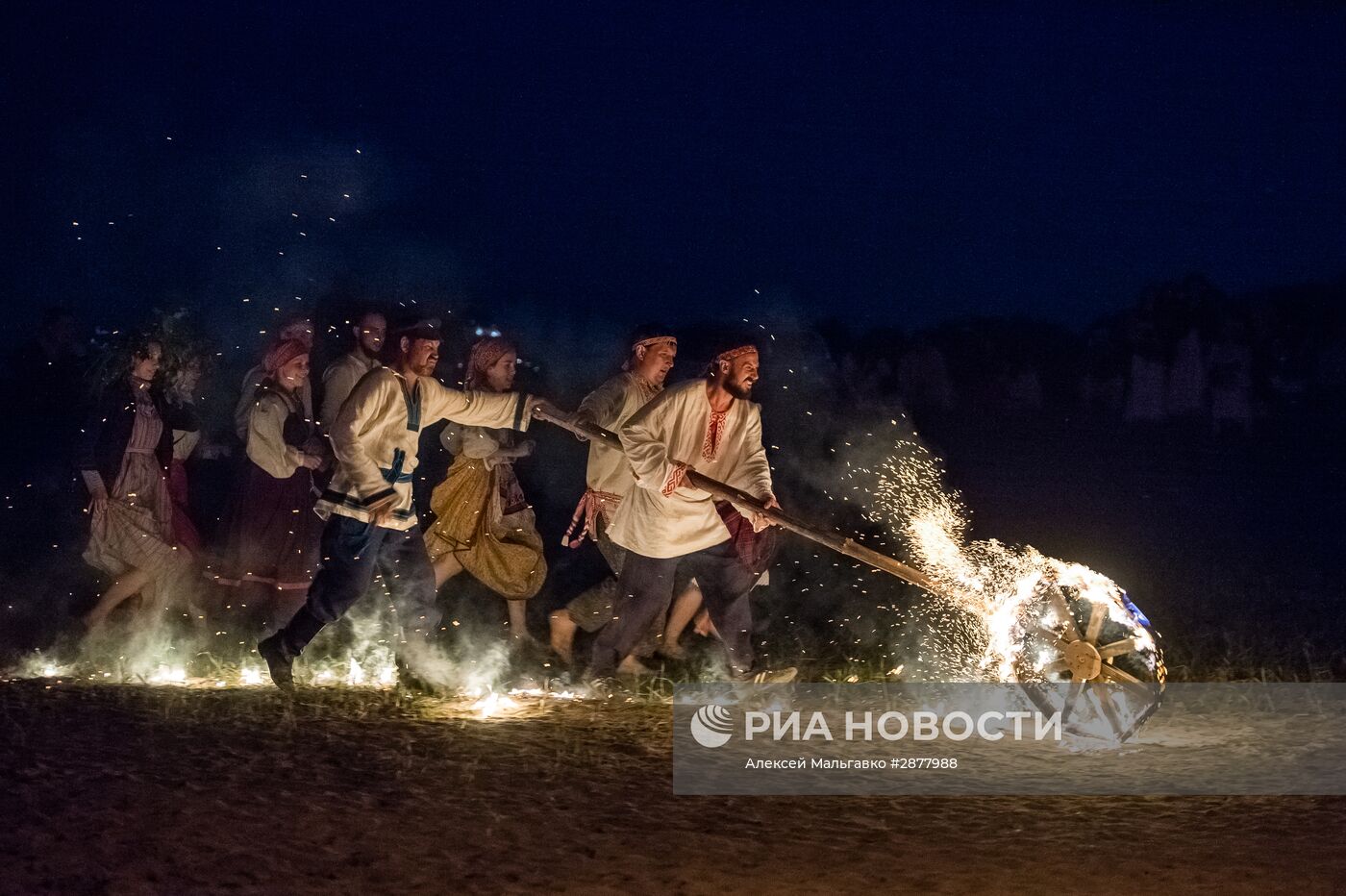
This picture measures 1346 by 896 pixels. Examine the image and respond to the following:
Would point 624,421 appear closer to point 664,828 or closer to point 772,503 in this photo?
point 772,503

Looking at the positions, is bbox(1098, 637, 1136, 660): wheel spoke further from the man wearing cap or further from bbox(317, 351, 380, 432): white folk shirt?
bbox(317, 351, 380, 432): white folk shirt

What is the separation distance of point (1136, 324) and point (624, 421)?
1711 cm

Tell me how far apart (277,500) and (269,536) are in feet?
0.74

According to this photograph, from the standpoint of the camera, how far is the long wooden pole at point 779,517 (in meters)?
7.93

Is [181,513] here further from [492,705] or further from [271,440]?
[492,705]

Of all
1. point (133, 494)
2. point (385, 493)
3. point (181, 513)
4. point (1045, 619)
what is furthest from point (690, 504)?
point (133, 494)

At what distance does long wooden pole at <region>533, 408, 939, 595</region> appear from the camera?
793 centimetres

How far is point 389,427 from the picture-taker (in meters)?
8.20

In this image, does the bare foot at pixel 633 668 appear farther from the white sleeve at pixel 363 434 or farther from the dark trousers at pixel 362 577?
the white sleeve at pixel 363 434

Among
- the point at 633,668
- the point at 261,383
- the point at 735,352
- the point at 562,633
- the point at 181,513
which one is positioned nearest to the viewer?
the point at 735,352

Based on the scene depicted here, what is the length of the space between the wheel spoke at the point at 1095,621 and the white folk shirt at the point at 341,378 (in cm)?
419

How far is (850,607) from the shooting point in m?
11.1

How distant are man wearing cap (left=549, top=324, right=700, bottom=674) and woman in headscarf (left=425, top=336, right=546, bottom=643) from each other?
1.27 ft

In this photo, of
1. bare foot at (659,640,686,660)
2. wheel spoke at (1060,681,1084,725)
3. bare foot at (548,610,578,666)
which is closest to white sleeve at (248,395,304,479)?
bare foot at (548,610,578,666)
